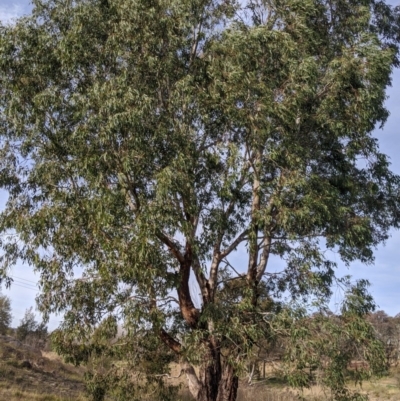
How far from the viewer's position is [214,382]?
914 cm

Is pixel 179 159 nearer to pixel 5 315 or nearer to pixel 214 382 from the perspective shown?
pixel 214 382

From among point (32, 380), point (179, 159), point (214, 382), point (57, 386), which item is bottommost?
point (57, 386)

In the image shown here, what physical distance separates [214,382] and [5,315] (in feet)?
100

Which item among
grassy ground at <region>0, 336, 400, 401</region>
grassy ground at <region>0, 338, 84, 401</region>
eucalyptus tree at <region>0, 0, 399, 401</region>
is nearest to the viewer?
eucalyptus tree at <region>0, 0, 399, 401</region>

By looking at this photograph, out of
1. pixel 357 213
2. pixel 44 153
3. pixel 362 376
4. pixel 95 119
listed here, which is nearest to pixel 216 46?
pixel 95 119

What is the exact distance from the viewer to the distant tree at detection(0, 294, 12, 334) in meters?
35.4

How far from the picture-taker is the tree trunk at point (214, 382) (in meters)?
9.02

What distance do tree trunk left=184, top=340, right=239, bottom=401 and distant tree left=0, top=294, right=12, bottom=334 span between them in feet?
96.7

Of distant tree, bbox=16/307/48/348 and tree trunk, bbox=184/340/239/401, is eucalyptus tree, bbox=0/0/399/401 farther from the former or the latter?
distant tree, bbox=16/307/48/348

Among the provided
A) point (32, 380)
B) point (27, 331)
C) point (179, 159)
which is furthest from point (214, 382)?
point (27, 331)

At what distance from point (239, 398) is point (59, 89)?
10094 mm

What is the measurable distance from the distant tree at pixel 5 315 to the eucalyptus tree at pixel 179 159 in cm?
2882

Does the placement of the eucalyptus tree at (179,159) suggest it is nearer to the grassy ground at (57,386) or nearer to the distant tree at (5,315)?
the grassy ground at (57,386)

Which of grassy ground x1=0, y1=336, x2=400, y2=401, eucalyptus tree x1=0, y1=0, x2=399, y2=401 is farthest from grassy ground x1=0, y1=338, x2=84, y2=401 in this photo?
eucalyptus tree x1=0, y1=0, x2=399, y2=401
